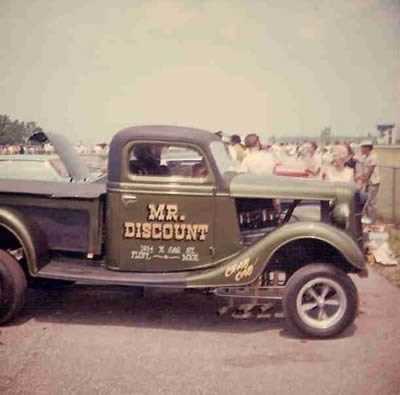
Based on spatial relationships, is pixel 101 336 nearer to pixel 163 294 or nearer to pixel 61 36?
pixel 163 294

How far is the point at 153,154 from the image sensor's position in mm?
4234

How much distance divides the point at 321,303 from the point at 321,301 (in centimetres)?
2

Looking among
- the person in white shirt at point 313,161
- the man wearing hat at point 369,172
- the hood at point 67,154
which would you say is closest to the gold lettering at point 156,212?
the hood at point 67,154

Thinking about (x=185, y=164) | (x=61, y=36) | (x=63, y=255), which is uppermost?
(x=61, y=36)

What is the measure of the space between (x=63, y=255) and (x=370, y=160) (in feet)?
16.4

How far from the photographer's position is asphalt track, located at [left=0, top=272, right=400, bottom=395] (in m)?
3.08

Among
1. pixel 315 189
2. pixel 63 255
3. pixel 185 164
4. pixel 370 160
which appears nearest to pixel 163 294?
pixel 63 255

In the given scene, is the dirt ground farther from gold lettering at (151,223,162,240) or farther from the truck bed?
the truck bed

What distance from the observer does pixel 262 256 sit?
13.1 feet

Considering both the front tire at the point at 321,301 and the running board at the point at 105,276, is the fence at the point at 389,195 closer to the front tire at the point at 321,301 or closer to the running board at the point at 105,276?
the front tire at the point at 321,301

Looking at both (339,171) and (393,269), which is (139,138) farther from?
(393,269)

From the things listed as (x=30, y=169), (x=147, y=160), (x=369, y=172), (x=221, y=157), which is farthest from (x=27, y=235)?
(x=369, y=172)

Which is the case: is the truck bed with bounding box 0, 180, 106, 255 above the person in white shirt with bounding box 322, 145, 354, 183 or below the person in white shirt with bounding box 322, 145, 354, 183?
below

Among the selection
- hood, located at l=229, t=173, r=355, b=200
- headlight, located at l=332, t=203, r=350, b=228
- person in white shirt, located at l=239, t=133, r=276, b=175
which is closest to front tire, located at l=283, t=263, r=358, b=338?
headlight, located at l=332, t=203, r=350, b=228
